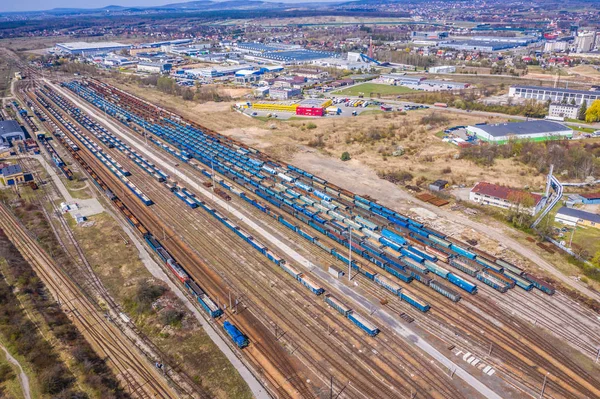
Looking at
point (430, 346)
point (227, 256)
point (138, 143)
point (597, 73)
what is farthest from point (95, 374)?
point (597, 73)

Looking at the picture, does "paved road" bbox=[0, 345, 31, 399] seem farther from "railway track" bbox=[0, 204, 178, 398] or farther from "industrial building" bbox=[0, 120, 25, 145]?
"industrial building" bbox=[0, 120, 25, 145]

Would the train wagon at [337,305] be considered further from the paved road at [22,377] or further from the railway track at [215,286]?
the paved road at [22,377]

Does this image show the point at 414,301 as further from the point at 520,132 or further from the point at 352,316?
the point at 520,132

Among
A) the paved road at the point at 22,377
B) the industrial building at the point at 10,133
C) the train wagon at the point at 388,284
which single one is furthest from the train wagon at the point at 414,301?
the industrial building at the point at 10,133

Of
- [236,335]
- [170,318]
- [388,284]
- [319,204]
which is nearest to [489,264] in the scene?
[388,284]

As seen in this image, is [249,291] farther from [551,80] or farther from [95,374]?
[551,80]
